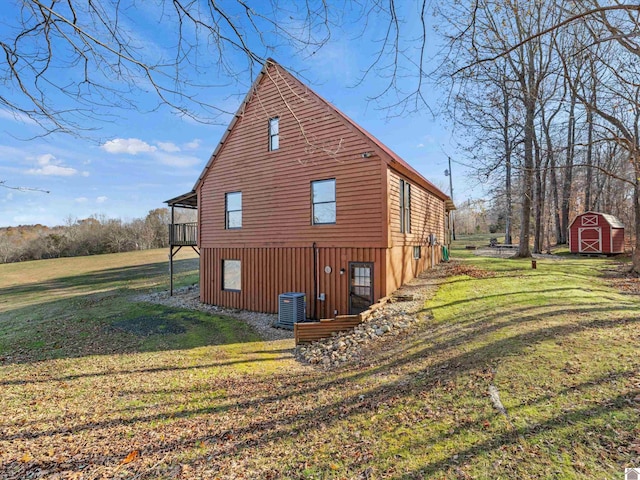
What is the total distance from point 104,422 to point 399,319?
5800 mm

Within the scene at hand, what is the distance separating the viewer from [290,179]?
10.6m

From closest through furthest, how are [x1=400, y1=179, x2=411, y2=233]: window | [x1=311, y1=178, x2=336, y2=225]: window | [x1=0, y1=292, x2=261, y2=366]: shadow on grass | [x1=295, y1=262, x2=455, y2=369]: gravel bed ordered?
[x1=295, y1=262, x2=455, y2=369]: gravel bed < [x1=0, y1=292, x2=261, y2=366]: shadow on grass < [x1=311, y1=178, x2=336, y2=225]: window < [x1=400, y1=179, x2=411, y2=233]: window

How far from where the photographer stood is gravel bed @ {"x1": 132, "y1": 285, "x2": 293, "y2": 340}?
9.00 meters

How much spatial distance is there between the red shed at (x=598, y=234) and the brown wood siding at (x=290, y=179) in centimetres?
1879

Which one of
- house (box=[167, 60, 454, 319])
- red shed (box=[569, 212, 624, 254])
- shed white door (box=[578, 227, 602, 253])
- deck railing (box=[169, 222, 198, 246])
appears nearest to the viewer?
house (box=[167, 60, 454, 319])

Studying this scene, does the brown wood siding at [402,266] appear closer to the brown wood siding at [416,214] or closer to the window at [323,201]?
the brown wood siding at [416,214]

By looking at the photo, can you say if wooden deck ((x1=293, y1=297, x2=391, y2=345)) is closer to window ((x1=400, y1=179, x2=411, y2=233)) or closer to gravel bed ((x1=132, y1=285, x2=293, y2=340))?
gravel bed ((x1=132, y1=285, x2=293, y2=340))

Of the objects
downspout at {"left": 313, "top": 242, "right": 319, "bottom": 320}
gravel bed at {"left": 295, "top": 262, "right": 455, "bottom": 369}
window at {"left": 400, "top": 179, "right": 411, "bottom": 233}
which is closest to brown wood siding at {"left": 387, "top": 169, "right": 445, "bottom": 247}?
window at {"left": 400, "top": 179, "right": 411, "bottom": 233}

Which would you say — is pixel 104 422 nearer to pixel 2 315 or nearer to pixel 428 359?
pixel 428 359

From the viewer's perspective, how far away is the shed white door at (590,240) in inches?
740

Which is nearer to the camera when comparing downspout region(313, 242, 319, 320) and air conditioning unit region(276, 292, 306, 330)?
air conditioning unit region(276, 292, 306, 330)

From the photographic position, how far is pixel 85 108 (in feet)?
10.4

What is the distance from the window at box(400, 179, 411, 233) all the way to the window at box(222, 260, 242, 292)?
667 centimetres

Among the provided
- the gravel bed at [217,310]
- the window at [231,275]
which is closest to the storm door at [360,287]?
the gravel bed at [217,310]
